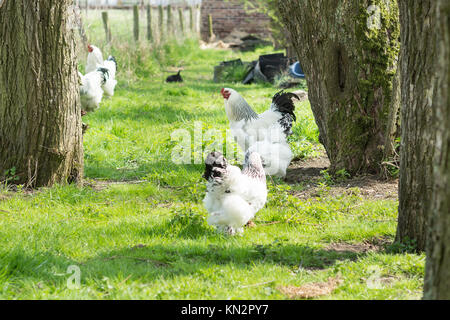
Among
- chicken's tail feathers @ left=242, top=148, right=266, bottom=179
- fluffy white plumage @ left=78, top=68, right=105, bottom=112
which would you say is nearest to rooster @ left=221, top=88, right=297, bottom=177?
chicken's tail feathers @ left=242, top=148, right=266, bottom=179

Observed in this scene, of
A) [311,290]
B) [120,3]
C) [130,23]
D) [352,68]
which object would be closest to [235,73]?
[130,23]

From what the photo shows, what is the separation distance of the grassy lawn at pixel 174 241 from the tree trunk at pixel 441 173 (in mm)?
994

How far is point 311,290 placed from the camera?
12.5ft

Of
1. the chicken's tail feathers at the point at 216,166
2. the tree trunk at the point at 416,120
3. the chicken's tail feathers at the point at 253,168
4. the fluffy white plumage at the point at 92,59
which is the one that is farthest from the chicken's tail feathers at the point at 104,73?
the tree trunk at the point at 416,120

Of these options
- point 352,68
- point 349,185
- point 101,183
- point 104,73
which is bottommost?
point 101,183

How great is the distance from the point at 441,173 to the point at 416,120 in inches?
69.1

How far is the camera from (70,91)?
6.37 m

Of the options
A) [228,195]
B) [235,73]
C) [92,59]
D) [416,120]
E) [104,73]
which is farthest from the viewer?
[235,73]

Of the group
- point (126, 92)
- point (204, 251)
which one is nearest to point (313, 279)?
point (204, 251)

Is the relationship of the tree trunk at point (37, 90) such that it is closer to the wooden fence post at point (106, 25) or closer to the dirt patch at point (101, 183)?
the dirt patch at point (101, 183)

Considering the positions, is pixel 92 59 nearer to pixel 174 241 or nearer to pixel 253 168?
pixel 253 168

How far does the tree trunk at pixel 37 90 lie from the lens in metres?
6.08
